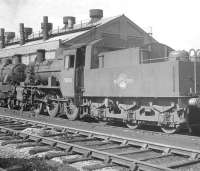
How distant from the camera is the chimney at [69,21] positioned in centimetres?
4625

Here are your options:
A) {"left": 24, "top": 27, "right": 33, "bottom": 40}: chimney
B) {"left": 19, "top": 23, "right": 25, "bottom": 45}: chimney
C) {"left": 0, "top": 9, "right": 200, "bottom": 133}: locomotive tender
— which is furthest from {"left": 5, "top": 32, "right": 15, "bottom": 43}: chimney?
{"left": 0, "top": 9, "right": 200, "bottom": 133}: locomotive tender

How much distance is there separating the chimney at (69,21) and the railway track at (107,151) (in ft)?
121

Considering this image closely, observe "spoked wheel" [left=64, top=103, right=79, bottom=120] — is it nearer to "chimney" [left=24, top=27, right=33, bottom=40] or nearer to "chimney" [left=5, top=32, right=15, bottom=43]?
"chimney" [left=24, top=27, right=33, bottom=40]

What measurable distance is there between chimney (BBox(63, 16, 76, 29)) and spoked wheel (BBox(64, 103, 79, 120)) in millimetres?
31265

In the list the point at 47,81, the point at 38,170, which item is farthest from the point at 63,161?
the point at 47,81

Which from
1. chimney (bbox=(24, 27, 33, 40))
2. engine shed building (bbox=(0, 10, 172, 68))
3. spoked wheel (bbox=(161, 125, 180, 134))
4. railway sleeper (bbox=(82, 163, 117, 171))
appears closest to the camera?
railway sleeper (bbox=(82, 163, 117, 171))

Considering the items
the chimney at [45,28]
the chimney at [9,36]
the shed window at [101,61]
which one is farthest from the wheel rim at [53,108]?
the chimney at [9,36]

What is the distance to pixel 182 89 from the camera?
10.5 meters

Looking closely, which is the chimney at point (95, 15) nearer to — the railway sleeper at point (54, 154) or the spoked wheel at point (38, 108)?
the spoked wheel at point (38, 108)

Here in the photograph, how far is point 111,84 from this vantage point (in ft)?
42.4

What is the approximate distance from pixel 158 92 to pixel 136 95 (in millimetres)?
1033

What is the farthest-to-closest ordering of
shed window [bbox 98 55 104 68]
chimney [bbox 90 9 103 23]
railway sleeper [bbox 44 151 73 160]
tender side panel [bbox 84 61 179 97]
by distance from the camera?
1. chimney [bbox 90 9 103 23]
2. shed window [bbox 98 55 104 68]
3. tender side panel [bbox 84 61 179 97]
4. railway sleeper [bbox 44 151 73 160]

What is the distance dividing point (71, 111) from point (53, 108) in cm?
173

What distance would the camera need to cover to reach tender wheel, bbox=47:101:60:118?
53.2ft
